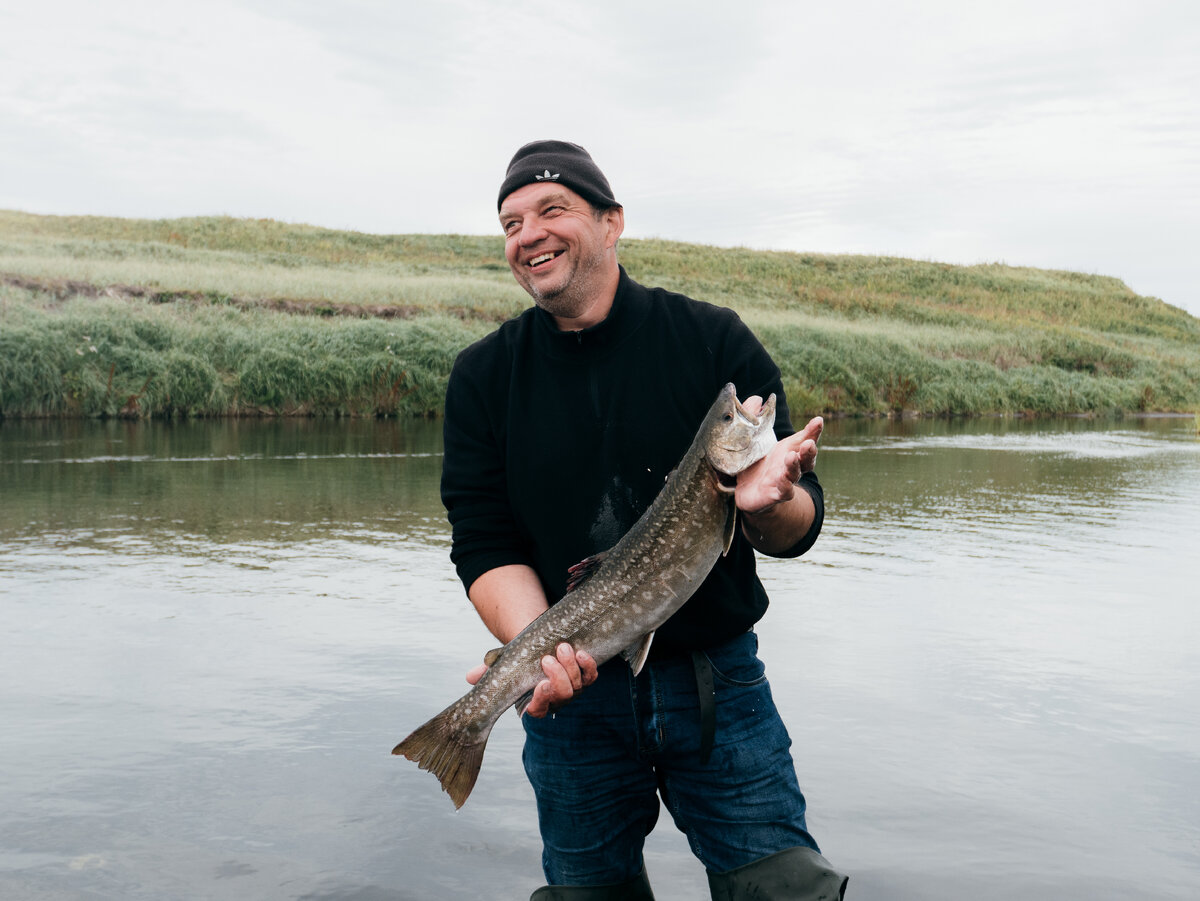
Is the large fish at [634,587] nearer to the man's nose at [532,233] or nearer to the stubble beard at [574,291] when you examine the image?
the stubble beard at [574,291]

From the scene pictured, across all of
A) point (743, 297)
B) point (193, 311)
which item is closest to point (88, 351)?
point (193, 311)

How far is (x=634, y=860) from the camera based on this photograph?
3.04 metres

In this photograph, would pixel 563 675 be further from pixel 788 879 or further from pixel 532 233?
pixel 532 233

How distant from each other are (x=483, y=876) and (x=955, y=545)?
7173mm

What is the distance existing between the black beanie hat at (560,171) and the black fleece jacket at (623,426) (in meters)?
0.28

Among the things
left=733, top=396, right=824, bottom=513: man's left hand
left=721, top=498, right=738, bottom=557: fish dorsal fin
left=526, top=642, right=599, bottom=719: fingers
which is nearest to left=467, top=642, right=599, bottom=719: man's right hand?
left=526, top=642, right=599, bottom=719: fingers

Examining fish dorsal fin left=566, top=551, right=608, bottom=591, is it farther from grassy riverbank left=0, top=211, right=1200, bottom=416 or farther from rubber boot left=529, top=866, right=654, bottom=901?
grassy riverbank left=0, top=211, right=1200, bottom=416

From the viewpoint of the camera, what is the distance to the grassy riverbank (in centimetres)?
2216

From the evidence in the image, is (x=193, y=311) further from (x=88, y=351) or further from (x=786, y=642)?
(x=786, y=642)

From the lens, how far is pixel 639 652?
9.35ft

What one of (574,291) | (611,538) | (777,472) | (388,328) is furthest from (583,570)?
(388,328)

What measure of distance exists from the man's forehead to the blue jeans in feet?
4.36

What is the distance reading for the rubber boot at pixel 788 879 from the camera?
9.11 ft

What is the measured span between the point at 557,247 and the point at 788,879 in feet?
5.98
